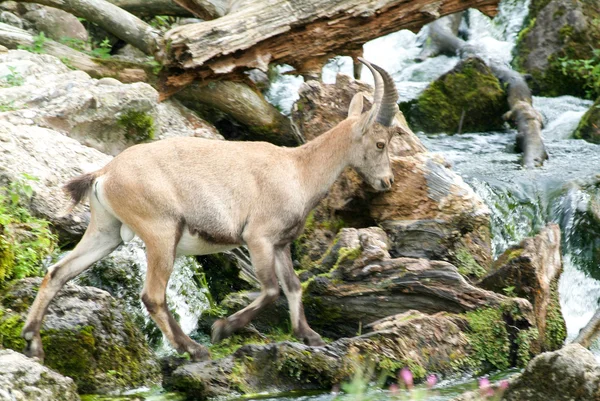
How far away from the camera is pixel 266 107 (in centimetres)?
1230

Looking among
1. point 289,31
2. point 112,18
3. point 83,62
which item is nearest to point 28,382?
point 289,31

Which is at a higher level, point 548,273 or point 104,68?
point 104,68

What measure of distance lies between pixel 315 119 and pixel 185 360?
173 inches

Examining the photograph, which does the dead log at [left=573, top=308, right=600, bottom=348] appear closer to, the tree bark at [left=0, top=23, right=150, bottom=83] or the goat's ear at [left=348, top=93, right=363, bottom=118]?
the goat's ear at [left=348, top=93, right=363, bottom=118]

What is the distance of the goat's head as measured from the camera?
8.57 m

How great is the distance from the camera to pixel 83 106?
1058 centimetres

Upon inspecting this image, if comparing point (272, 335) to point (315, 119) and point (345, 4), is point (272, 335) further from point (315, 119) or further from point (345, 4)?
point (345, 4)

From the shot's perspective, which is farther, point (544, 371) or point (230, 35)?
point (230, 35)

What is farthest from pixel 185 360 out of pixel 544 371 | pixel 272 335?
pixel 544 371

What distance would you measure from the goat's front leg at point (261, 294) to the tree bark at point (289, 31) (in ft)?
12.7

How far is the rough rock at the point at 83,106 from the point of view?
10469mm

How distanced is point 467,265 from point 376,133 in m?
2.04

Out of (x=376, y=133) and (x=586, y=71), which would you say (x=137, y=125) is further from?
(x=586, y=71)

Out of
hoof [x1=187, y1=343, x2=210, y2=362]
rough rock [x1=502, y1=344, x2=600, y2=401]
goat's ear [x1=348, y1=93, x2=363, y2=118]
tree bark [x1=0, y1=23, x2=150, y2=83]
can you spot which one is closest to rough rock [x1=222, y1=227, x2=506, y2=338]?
hoof [x1=187, y1=343, x2=210, y2=362]
